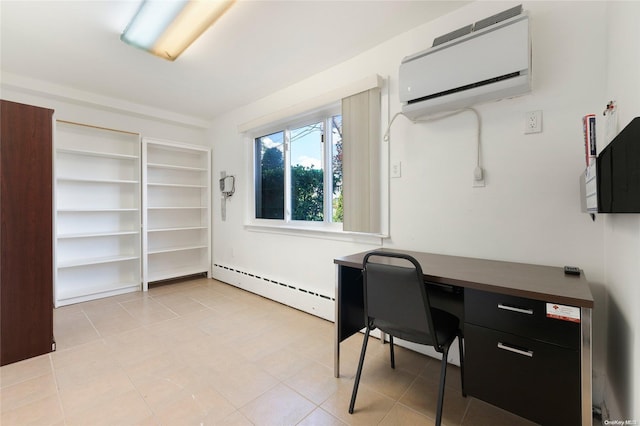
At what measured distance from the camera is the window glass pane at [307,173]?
2969 mm

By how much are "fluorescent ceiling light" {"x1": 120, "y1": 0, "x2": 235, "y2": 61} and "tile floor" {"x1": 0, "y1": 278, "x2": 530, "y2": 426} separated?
96.3 inches

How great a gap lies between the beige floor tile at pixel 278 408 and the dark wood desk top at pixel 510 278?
83cm

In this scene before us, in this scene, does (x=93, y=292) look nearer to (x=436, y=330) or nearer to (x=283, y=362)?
(x=283, y=362)

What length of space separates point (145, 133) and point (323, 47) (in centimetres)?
305

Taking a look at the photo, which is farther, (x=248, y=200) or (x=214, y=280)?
(x=214, y=280)

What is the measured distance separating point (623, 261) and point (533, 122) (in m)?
0.90

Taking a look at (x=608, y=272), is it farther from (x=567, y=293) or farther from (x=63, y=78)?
(x=63, y=78)

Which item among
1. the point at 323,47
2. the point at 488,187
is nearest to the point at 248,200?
the point at 323,47

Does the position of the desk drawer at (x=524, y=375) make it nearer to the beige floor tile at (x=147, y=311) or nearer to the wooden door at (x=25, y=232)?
the beige floor tile at (x=147, y=311)

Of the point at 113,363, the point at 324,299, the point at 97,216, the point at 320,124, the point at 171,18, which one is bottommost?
the point at 113,363

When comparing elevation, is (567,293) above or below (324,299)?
above

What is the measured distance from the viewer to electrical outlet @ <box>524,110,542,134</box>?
1.60 metres

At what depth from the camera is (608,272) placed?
1386mm

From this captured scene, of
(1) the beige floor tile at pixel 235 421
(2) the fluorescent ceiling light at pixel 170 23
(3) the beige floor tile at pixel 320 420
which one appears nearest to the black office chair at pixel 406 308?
(3) the beige floor tile at pixel 320 420
